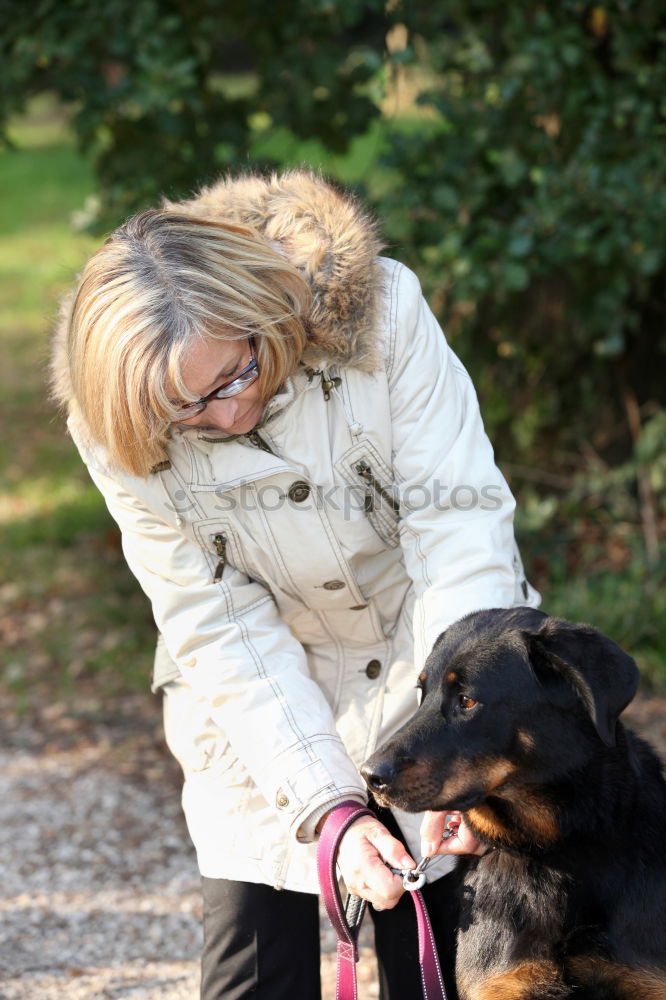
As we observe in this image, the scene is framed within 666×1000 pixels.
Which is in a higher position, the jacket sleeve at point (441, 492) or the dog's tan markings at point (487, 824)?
the jacket sleeve at point (441, 492)

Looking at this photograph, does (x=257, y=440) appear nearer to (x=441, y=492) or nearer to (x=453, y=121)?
(x=441, y=492)

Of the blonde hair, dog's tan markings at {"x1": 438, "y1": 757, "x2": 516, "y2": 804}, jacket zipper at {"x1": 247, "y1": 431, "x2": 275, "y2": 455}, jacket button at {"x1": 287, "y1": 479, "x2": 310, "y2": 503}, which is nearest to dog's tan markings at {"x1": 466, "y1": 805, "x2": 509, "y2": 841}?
dog's tan markings at {"x1": 438, "y1": 757, "x2": 516, "y2": 804}

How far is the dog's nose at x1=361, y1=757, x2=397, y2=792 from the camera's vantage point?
7.54 feet

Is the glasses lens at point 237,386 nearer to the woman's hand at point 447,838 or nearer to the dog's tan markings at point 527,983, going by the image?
the woman's hand at point 447,838

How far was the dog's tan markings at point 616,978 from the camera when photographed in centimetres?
235

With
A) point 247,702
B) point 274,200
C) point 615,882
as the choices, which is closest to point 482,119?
point 274,200

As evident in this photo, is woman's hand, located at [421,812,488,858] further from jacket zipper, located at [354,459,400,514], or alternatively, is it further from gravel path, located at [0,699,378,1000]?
gravel path, located at [0,699,378,1000]

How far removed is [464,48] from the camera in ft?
16.7

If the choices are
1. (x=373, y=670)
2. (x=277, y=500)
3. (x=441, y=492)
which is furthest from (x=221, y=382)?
(x=373, y=670)

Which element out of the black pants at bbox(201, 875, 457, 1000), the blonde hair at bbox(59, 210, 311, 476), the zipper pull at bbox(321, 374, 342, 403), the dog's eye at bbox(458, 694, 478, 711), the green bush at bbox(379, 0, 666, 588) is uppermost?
the green bush at bbox(379, 0, 666, 588)

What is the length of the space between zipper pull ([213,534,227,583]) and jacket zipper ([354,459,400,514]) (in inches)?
14.1

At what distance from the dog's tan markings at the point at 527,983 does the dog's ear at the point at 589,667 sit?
1.77 ft

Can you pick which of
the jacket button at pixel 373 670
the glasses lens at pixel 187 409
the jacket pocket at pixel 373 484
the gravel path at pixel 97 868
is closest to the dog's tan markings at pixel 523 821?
the jacket button at pixel 373 670

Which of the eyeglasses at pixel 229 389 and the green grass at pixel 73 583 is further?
the green grass at pixel 73 583
